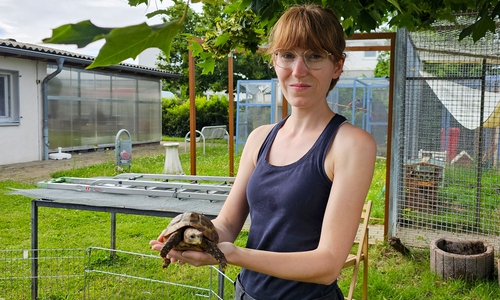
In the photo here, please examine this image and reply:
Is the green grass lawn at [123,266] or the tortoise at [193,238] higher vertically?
the tortoise at [193,238]

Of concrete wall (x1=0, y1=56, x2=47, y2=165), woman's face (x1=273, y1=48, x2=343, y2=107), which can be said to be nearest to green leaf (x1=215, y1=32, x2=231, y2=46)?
woman's face (x1=273, y1=48, x2=343, y2=107)

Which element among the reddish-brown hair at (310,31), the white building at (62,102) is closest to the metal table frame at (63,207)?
the reddish-brown hair at (310,31)

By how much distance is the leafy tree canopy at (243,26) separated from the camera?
732 mm

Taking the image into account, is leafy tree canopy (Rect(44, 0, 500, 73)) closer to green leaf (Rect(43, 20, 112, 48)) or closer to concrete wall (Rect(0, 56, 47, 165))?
green leaf (Rect(43, 20, 112, 48))

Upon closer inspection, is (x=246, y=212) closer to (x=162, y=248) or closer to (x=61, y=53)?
(x=162, y=248)

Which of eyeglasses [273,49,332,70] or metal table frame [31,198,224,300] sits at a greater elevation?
eyeglasses [273,49,332,70]

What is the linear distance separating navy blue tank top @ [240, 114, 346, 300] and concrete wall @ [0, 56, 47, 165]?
1341 cm

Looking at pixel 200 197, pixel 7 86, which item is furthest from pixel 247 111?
pixel 200 197

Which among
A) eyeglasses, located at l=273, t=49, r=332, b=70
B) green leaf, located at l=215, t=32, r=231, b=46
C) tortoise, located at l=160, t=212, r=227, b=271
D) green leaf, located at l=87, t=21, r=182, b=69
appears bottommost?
tortoise, located at l=160, t=212, r=227, b=271

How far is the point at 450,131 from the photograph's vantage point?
5.98 metres

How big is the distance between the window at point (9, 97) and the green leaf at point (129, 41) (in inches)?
558

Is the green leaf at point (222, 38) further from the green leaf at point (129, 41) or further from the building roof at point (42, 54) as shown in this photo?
the building roof at point (42, 54)

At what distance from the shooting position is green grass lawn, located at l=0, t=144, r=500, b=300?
4549mm

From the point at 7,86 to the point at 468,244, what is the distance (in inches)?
495
